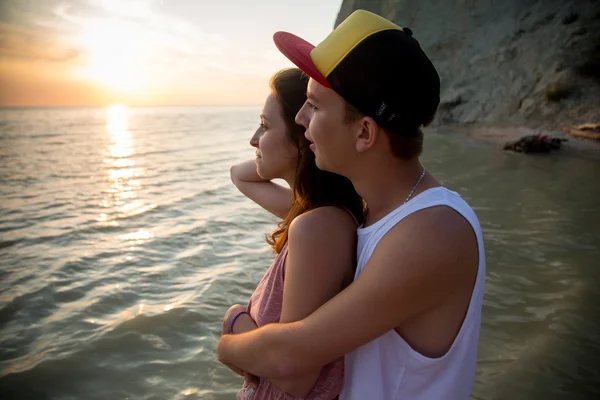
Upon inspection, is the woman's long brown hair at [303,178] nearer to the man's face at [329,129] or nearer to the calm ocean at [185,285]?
the man's face at [329,129]

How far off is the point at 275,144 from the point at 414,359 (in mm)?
1135

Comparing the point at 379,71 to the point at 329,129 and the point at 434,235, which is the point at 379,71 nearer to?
the point at 329,129

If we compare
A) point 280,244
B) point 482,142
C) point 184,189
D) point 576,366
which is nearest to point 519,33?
point 482,142

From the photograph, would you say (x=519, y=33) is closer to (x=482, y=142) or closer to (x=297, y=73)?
(x=482, y=142)

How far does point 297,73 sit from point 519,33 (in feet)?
89.9

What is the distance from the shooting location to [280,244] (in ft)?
6.31

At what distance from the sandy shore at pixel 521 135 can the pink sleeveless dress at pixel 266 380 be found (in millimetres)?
14989

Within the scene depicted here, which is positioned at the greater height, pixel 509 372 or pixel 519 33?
pixel 519 33

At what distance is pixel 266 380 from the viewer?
1.75 metres

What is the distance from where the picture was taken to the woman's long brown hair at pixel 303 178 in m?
1.78

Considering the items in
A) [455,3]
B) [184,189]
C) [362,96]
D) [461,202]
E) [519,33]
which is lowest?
[184,189]

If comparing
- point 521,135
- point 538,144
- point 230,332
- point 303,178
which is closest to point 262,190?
point 303,178

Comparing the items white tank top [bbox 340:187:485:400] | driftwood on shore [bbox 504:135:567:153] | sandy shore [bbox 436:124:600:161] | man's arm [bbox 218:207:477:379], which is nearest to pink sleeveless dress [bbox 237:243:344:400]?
white tank top [bbox 340:187:485:400]


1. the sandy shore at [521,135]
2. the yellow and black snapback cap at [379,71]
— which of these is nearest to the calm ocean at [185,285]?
the yellow and black snapback cap at [379,71]
